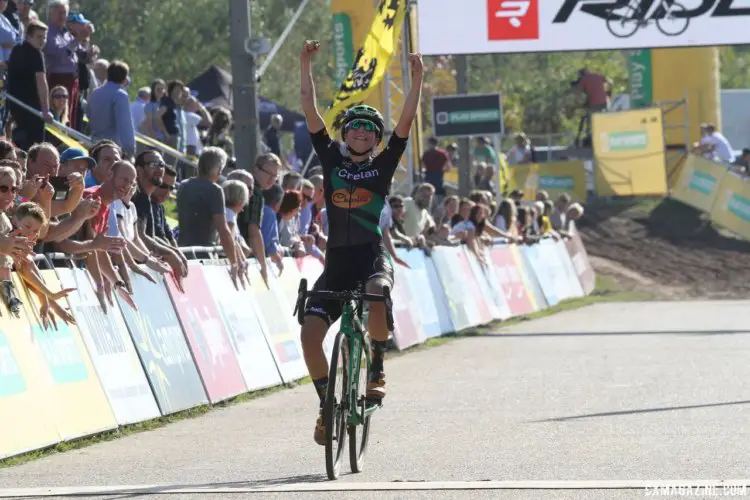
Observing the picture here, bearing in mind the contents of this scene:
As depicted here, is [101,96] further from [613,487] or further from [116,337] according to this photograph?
[613,487]

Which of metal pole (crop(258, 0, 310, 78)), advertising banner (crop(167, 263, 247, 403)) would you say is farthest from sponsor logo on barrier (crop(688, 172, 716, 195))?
advertising banner (crop(167, 263, 247, 403))

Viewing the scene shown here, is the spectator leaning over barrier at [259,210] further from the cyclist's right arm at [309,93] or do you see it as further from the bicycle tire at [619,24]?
the bicycle tire at [619,24]

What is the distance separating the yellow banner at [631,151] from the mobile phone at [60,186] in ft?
94.7

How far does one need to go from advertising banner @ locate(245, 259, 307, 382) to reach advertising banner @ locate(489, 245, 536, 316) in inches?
390

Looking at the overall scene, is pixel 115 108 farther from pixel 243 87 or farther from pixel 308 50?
pixel 308 50

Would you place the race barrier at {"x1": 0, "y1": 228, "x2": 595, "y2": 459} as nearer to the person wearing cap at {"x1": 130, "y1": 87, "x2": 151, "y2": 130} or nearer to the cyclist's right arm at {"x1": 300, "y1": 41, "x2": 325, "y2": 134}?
the cyclist's right arm at {"x1": 300, "y1": 41, "x2": 325, "y2": 134}

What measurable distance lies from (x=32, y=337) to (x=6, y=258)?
54 centimetres

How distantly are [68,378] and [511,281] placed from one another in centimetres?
1634

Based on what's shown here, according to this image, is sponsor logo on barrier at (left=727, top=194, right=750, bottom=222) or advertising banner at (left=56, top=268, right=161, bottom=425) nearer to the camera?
advertising banner at (left=56, top=268, right=161, bottom=425)

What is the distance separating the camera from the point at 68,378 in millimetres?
10531

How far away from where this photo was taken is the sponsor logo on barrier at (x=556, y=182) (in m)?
40.3

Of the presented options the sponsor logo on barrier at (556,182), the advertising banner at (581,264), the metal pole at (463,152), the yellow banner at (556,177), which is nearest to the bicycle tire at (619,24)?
the metal pole at (463,152)

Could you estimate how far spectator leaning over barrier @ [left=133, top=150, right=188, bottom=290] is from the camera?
13008 mm

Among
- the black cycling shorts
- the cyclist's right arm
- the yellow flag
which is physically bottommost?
Answer: the yellow flag
